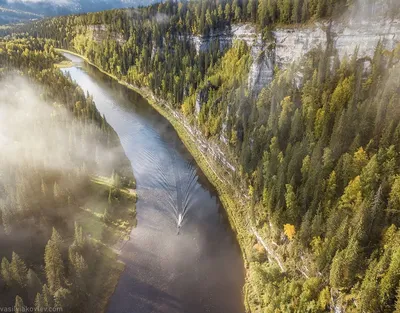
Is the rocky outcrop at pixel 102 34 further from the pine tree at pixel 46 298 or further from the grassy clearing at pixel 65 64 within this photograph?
the pine tree at pixel 46 298

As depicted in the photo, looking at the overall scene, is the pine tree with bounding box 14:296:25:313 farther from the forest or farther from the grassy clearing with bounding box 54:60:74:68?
the grassy clearing with bounding box 54:60:74:68

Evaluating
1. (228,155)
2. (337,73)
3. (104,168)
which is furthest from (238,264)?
(337,73)

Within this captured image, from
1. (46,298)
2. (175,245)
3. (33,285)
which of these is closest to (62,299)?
(46,298)

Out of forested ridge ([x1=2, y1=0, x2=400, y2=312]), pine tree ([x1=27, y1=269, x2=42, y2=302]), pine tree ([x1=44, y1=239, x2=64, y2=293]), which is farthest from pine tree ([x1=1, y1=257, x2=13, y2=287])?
forested ridge ([x1=2, y1=0, x2=400, y2=312])

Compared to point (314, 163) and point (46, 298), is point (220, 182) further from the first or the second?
point (46, 298)

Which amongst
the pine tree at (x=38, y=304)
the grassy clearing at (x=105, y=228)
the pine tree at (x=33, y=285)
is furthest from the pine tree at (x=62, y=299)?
the grassy clearing at (x=105, y=228)

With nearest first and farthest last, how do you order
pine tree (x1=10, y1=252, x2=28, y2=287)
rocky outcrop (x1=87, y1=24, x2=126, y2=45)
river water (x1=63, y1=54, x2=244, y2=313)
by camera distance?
1. pine tree (x1=10, y1=252, x2=28, y2=287)
2. river water (x1=63, y1=54, x2=244, y2=313)
3. rocky outcrop (x1=87, y1=24, x2=126, y2=45)

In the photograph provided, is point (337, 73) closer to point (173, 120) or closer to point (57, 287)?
point (173, 120)
